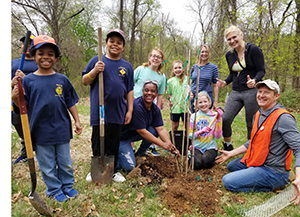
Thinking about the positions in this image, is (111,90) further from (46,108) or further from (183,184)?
(183,184)

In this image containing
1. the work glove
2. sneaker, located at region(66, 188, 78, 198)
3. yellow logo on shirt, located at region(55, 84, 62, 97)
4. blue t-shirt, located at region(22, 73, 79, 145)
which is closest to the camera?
blue t-shirt, located at region(22, 73, 79, 145)

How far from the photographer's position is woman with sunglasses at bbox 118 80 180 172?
9.68 feet

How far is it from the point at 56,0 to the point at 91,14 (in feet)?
35.5

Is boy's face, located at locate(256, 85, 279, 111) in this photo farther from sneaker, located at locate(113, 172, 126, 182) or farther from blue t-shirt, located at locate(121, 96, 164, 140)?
sneaker, located at locate(113, 172, 126, 182)

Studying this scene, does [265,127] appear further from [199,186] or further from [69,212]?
[69,212]

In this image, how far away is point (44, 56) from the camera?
214 cm

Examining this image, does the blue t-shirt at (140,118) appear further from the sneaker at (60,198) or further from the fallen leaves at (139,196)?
the sneaker at (60,198)

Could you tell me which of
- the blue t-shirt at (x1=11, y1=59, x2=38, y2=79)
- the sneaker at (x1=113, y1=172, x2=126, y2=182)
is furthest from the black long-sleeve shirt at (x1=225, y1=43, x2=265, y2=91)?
the blue t-shirt at (x1=11, y1=59, x2=38, y2=79)

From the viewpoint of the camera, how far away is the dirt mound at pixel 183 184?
2324mm

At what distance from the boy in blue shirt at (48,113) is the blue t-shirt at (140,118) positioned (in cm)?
103

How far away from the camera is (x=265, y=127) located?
8.27 feet

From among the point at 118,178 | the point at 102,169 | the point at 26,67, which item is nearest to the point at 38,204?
the point at 102,169

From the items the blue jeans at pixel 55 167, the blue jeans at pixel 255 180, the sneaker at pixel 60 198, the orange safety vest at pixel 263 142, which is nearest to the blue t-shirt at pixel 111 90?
the blue jeans at pixel 55 167

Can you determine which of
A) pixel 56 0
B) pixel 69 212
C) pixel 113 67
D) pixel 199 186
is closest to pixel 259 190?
pixel 199 186
